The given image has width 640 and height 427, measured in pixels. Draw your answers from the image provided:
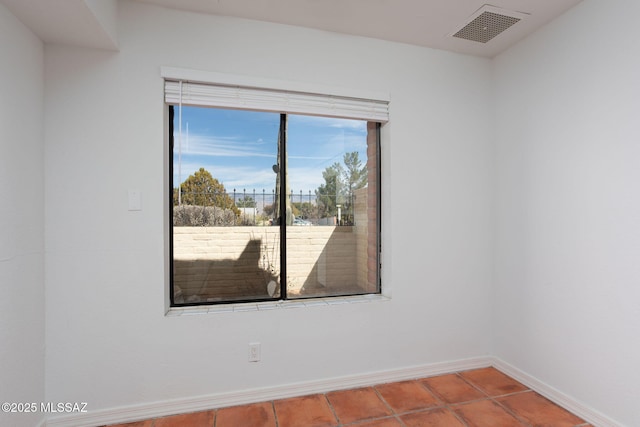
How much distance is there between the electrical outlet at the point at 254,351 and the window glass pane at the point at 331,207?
0.40 metres

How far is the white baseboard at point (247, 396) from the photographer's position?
188 centimetres

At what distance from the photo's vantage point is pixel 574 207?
2.04 m

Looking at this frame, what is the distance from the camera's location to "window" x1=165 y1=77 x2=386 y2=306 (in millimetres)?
2176

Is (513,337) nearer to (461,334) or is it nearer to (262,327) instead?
(461,334)

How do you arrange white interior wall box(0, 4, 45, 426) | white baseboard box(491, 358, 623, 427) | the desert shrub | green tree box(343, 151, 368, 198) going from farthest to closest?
green tree box(343, 151, 368, 198), the desert shrub, white baseboard box(491, 358, 623, 427), white interior wall box(0, 4, 45, 426)

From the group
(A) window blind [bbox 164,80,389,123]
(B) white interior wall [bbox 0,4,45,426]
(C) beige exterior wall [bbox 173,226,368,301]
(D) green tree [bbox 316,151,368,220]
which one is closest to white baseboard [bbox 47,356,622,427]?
(B) white interior wall [bbox 0,4,45,426]

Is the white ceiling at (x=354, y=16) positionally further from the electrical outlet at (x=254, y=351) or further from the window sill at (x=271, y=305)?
the electrical outlet at (x=254, y=351)

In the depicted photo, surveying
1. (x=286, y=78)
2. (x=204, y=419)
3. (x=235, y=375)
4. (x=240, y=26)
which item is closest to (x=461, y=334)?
(x=235, y=375)

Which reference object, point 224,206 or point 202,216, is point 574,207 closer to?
point 224,206

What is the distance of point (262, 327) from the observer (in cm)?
216

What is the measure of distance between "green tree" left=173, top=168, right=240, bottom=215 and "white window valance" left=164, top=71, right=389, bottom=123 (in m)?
0.47

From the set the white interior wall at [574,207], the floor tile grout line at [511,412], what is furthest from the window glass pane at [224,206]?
the white interior wall at [574,207]

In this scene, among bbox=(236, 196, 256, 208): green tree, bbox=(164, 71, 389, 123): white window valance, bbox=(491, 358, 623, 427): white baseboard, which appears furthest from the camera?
bbox=(236, 196, 256, 208): green tree

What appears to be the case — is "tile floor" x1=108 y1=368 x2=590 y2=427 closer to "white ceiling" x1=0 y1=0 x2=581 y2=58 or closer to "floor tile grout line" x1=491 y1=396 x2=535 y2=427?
"floor tile grout line" x1=491 y1=396 x2=535 y2=427
